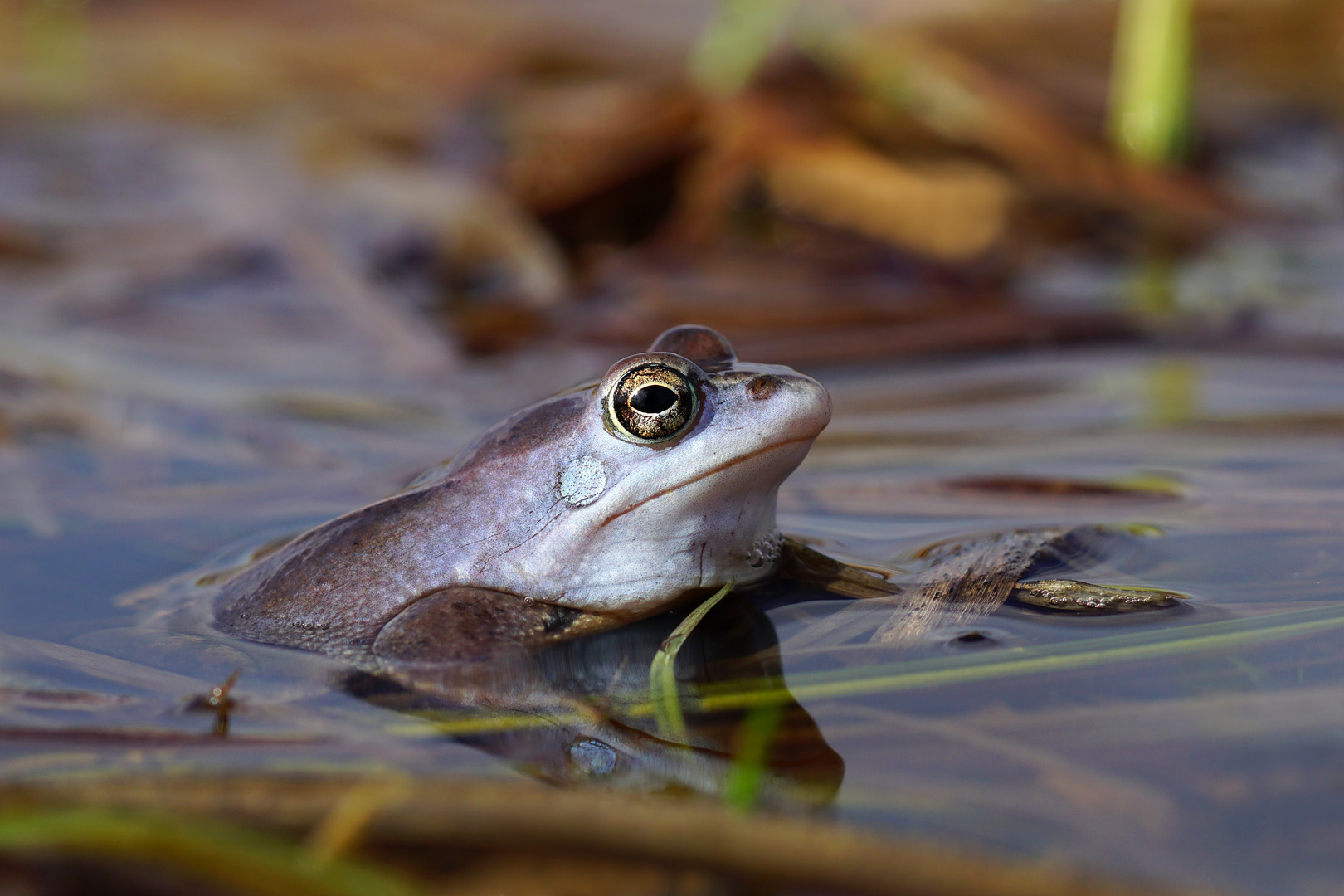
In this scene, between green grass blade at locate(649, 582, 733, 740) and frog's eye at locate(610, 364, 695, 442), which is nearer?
green grass blade at locate(649, 582, 733, 740)

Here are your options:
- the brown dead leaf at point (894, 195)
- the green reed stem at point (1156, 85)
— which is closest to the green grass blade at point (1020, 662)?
the brown dead leaf at point (894, 195)

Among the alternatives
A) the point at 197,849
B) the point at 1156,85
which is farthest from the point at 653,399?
the point at 1156,85

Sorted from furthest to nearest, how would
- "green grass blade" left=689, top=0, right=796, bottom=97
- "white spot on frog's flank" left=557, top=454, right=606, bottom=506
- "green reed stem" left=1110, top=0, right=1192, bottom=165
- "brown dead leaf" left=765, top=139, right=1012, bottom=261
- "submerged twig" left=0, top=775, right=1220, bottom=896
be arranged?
"green grass blade" left=689, top=0, right=796, bottom=97 → "green reed stem" left=1110, top=0, right=1192, bottom=165 → "brown dead leaf" left=765, top=139, right=1012, bottom=261 → "white spot on frog's flank" left=557, top=454, right=606, bottom=506 → "submerged twig" left=0, top=775, right=1220, bottom=896

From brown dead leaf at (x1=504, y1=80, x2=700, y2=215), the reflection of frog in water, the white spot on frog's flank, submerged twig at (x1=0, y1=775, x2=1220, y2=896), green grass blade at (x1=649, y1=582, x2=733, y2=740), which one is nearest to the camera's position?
submerged twig at (x1=0, y1=775, x2=1220, y2=896)

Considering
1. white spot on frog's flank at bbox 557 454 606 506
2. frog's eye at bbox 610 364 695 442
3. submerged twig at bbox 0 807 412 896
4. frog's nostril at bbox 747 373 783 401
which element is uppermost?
frog's nostril at bbox 747 373 783 401

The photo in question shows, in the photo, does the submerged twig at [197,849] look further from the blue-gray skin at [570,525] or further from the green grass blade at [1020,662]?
the blue-gray skin at [570,525]

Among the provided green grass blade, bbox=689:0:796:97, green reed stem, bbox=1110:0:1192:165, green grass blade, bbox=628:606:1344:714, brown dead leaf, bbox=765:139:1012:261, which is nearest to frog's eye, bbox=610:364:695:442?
green grass blade, bbox=628:606:1344:714

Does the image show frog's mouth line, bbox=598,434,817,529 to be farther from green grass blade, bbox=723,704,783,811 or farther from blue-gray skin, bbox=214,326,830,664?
green grass blade, bbox=723,704,783,811

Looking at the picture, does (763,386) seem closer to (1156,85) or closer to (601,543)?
(601,543)
